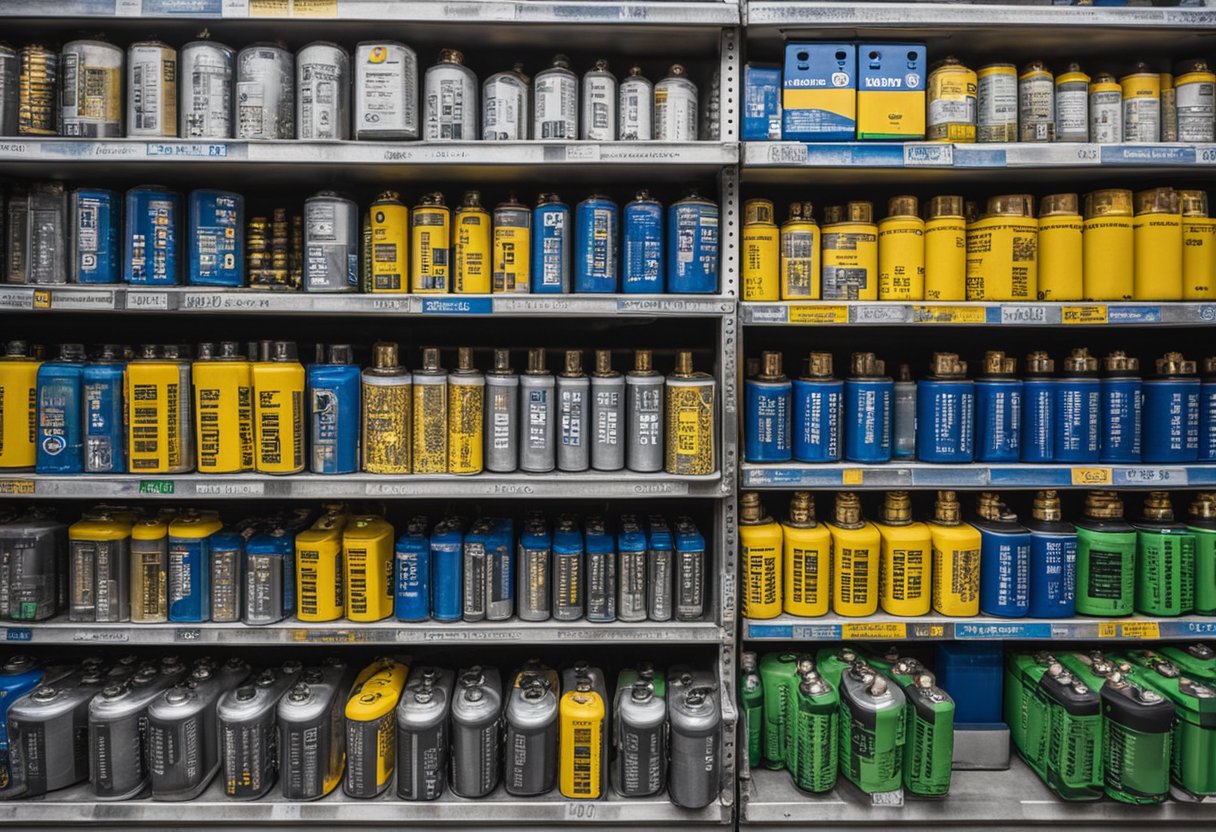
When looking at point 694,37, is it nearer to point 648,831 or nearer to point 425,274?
point 425,274

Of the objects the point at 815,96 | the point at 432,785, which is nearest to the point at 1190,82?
the point at 815,96

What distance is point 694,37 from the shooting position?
6.12 feet

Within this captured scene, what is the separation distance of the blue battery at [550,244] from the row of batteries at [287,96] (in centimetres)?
18

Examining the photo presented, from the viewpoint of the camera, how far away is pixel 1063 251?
1806mm

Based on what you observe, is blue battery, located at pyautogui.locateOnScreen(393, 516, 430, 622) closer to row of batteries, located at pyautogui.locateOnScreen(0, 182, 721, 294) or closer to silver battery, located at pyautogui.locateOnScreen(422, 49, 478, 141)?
row of batteries, located at pyautogui.locateOnScreen(0, 182, 721, 294)

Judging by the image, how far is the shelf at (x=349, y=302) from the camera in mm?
1709

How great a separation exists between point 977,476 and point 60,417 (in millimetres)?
2361

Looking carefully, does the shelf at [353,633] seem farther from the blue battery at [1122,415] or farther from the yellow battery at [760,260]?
the blue battery at [1122,415]

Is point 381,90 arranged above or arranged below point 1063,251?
above

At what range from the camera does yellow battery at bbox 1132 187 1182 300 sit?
5.86 ft

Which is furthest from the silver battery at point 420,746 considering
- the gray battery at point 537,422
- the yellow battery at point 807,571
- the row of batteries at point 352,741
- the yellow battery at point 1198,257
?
the yellow battery at point 1198,257

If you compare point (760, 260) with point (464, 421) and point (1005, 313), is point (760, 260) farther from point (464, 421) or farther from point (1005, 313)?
point (464, 421)

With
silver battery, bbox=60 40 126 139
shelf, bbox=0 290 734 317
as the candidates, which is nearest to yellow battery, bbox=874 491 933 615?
shelf, bbox=0 290 734 317

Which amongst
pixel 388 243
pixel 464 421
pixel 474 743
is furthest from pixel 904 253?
pixel 474 743
